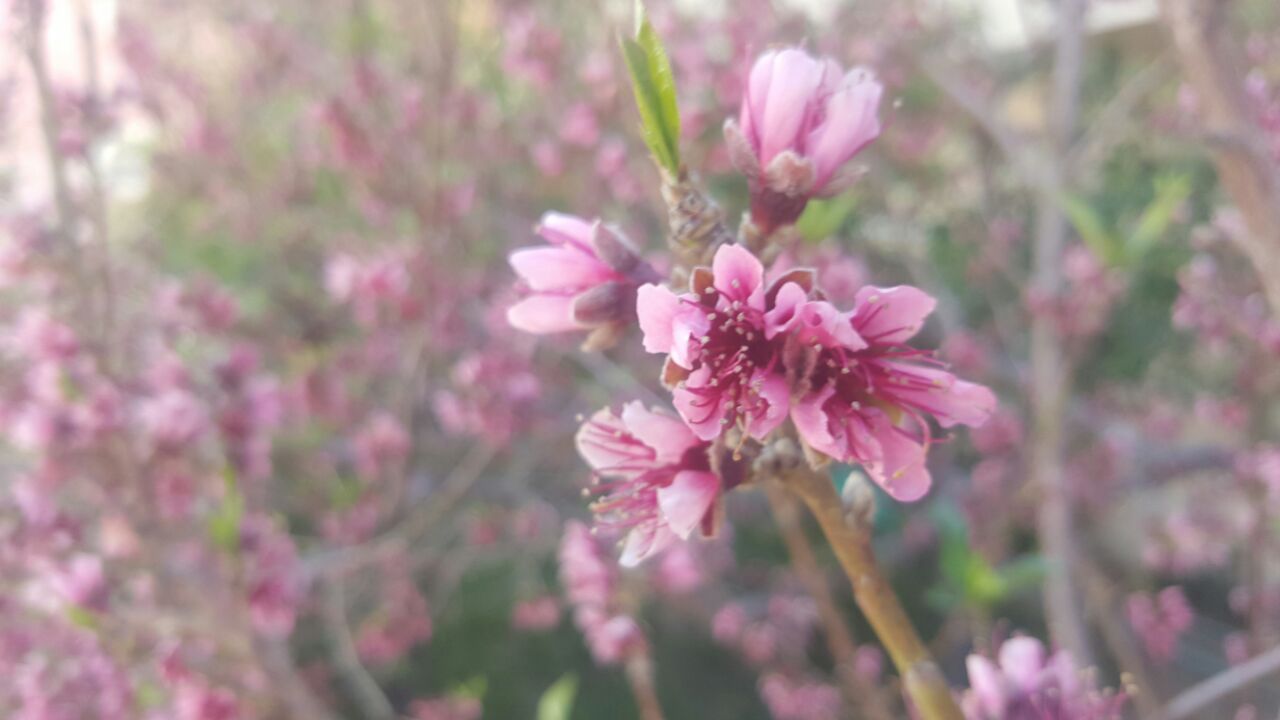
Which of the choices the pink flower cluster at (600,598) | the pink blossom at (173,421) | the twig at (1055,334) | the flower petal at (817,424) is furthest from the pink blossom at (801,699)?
the flower petal at (817,424)

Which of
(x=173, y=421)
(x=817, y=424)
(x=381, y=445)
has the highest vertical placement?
(x=381, y=445)

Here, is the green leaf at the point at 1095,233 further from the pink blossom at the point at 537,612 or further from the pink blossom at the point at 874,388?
the pink blossom at the point at 537,612

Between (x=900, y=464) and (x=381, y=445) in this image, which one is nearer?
(x=900, y=464)

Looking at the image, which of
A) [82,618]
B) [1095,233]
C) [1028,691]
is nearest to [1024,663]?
[1028,691]

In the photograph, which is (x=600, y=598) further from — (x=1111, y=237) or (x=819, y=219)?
(x=1111, y=237)

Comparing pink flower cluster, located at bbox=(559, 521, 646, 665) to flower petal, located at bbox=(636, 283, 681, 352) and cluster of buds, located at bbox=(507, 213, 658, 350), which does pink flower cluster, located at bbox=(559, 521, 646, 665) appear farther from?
flower petal, located at bbox=(636, 283, 681, 352)

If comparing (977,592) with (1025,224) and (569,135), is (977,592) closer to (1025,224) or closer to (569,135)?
(569,135)

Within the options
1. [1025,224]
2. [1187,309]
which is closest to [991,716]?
[1187,309]
